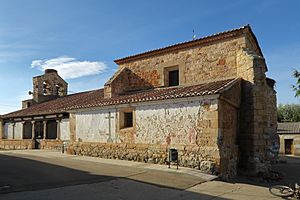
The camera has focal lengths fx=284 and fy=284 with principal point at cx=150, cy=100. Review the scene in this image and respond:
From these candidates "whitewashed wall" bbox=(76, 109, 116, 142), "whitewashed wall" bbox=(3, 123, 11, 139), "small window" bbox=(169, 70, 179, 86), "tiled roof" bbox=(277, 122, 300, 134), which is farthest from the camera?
"tiled roof" bbox=(277, 122, 300, 134)

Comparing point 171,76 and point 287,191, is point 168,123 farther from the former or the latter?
point 287,191

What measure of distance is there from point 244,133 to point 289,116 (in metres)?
34.5

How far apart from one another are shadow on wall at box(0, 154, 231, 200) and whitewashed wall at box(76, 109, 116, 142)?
14.5 feet

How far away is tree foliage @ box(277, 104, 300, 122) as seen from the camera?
137 feet

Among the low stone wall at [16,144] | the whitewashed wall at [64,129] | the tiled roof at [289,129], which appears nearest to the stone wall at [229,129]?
the whitewashed wall at [64,129]

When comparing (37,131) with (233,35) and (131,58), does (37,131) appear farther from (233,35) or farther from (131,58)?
(233,35)

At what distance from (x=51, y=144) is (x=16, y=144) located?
4.90 m

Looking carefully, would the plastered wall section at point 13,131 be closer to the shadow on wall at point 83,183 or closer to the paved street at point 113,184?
the paved street at point 113,184

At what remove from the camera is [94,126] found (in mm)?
15180

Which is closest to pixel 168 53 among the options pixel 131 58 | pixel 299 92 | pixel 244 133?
pixel 131 58

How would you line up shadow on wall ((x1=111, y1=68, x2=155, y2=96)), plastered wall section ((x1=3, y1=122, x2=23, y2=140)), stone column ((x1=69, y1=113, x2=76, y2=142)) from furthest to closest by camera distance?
1. plastered wall section ((x1=3, y1=122, x2=23, y2=140))
2. shadow on wall ((x1=111, y1=68, x2=155, y2=96))
3. stone column ((x1=69, y1=113, x2=76, y2=142))

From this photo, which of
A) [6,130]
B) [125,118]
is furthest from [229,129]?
[6,130]

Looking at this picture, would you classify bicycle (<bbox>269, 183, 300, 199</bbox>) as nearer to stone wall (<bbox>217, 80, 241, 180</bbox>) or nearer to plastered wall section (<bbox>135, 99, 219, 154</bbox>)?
stone wall (<bbox>217, 80, 241, 180</bbox>)

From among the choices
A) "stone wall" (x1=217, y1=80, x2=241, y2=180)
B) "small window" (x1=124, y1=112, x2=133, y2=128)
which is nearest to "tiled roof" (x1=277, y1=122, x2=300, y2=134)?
"stone wall" (x1=217, y1=80, x2=241, y2=180)
